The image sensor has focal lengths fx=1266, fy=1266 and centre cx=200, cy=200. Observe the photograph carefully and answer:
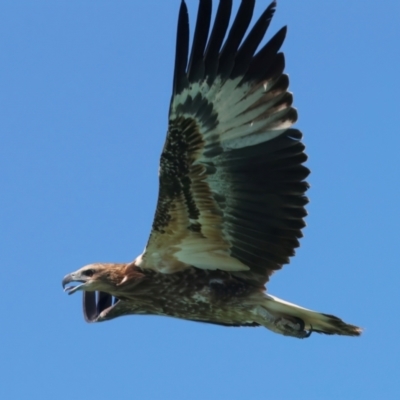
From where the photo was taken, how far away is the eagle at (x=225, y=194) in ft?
34.0

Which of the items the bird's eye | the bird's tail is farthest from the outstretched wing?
the bird's eye

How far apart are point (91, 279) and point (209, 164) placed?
1636mm

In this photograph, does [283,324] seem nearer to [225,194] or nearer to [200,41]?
[225,194]

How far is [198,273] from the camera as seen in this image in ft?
36.9

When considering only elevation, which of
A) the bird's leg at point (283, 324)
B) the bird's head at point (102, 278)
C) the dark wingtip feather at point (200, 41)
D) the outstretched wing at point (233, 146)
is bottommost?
the bird's leg at point (283, 324)

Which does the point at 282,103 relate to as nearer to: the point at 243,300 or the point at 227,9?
the point at 227,9

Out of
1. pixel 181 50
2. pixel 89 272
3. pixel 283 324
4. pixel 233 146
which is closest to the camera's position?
pixel 181 50

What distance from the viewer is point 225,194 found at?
10.7 metres

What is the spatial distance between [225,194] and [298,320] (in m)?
1.38

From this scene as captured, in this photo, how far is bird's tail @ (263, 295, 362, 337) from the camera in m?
11.1

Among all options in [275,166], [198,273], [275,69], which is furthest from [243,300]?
[275,69]

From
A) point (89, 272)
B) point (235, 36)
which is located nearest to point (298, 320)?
point (89, 272)

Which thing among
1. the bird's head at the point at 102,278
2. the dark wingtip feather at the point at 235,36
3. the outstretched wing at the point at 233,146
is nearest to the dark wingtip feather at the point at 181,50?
the outstretched wing at the point at 233,146

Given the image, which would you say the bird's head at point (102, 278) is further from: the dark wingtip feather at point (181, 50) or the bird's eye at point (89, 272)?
the dark wingtip feather at point (181, 50)
